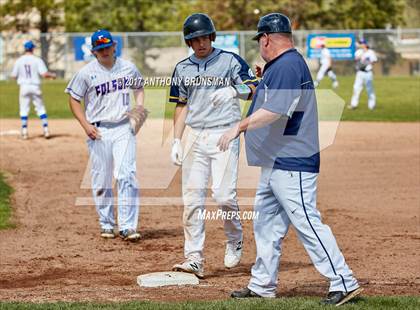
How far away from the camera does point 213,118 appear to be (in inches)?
344

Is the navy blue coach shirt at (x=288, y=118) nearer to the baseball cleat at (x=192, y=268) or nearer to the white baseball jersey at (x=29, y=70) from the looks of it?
the baseball cleat at (x=192, y=268)

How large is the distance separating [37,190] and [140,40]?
3092 cm

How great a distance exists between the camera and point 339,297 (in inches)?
275

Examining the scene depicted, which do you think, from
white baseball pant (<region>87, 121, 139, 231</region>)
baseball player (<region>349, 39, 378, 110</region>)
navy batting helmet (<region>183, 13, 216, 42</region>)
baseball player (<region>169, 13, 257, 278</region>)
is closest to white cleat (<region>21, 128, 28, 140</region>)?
white baseball pant (<region>87, 121, 139, 231</region>)

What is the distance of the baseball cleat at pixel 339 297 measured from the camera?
6.95 metres

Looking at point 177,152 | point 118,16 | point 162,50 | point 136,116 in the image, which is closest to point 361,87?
point 162,50

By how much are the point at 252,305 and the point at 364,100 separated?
2718 cm

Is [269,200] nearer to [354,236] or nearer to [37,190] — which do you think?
[354,236]

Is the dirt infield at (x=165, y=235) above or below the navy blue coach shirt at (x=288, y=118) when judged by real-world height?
below

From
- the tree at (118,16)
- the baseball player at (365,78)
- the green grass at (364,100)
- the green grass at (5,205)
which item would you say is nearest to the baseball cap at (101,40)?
the green grass at (5,205)

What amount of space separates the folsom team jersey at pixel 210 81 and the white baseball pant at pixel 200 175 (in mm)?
124

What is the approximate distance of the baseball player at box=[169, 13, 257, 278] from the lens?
8.66 metres

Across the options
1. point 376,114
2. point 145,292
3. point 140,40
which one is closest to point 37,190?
point 145,292

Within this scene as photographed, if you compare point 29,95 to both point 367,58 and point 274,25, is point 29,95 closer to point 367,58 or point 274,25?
point 367,58
